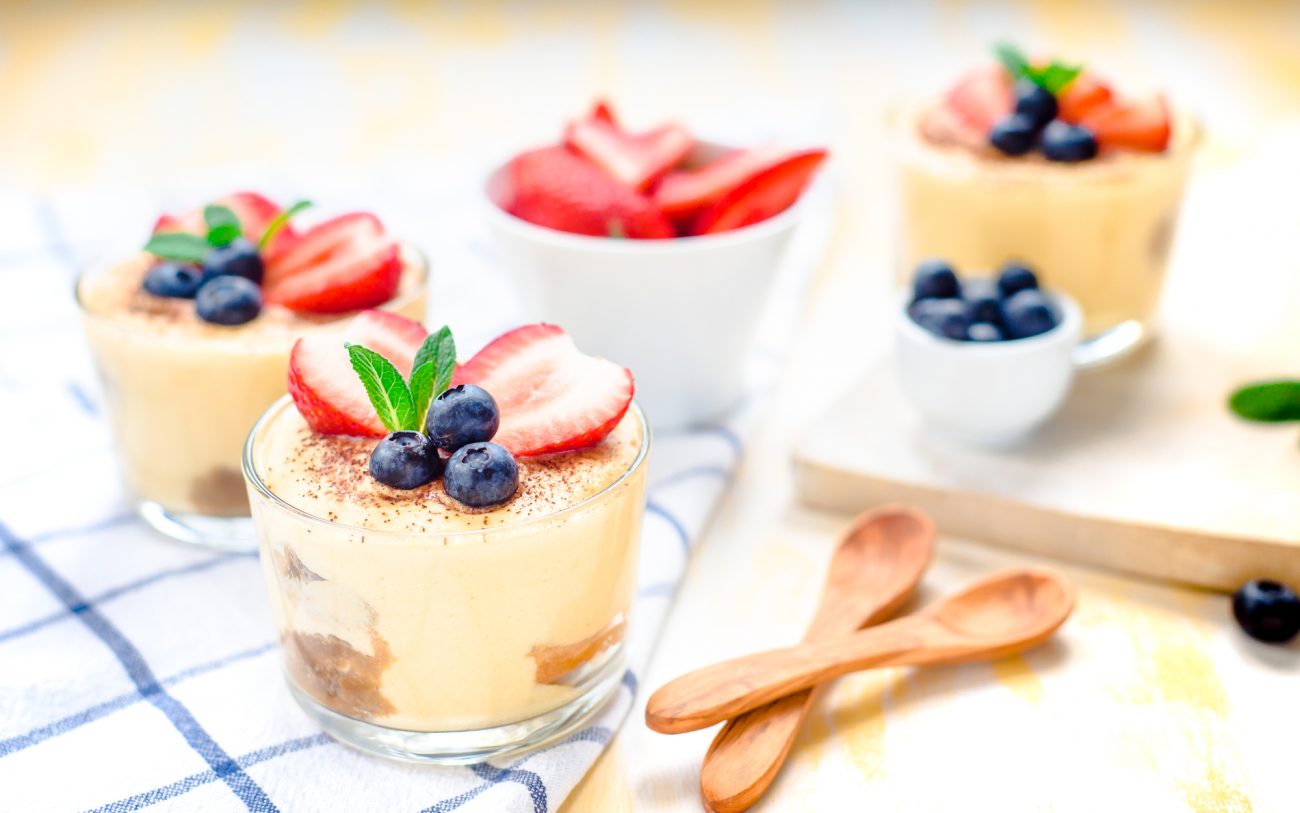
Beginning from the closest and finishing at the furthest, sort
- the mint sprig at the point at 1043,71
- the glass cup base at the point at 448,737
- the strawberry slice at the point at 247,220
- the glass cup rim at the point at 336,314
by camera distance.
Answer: the glass cup base at the point at 448,737 → the glass cup rim at the point at 336,314 → the strawberry slice at the point at 247,220 → the mint sprig at the point at 1043,71

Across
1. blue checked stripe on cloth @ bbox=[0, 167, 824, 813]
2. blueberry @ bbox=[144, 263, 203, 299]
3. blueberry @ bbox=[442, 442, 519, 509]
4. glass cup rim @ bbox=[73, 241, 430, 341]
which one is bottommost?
blue checked stripe on cloth @ bbox=[0, 167, 824, 813]

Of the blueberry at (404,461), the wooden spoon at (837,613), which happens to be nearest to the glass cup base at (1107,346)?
the wooden spoon at (837,613)

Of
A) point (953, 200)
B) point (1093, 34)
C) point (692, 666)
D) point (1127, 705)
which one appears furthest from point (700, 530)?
point (1093, 34)

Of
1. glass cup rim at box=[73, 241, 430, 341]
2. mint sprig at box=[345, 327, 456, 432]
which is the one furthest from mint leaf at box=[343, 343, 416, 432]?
glass cup rim at box=[73, 241, 430, 341]

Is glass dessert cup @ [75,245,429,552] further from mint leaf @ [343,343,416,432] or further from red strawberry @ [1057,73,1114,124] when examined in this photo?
red strawberry @ [1057,73,1114,124]

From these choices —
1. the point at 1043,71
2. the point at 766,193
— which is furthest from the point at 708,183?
the point at 1043,71

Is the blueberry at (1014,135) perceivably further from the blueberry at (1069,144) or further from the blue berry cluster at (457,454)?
the blue berry cluster at (457,454)
